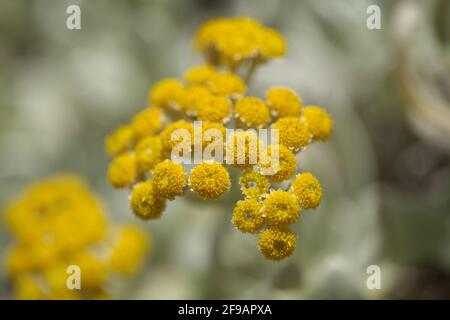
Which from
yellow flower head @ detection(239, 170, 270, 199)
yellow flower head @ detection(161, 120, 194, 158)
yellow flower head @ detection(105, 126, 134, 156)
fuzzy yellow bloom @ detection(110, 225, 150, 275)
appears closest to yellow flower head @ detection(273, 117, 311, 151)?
yellow flower head @ detection(239, 170, 270, 199)

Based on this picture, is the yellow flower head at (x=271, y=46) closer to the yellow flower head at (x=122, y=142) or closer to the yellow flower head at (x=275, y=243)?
the yellow flower head at (x=122, y=142)

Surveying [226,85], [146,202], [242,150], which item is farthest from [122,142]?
[242,150]

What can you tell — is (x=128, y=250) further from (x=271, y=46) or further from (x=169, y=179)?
(x=271, y=46)

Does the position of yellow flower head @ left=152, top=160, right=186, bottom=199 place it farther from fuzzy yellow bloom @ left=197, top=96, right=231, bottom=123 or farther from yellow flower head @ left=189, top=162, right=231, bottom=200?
fuzzy yellow bloom @ left=197, top=96, right=231, bottom=123

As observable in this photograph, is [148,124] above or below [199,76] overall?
below
